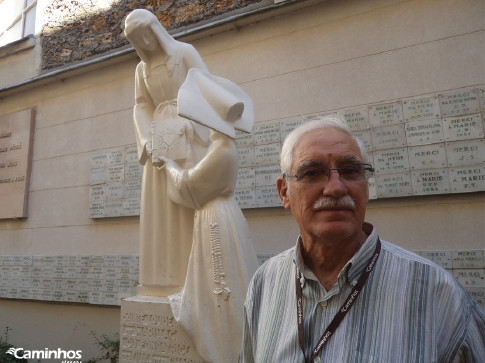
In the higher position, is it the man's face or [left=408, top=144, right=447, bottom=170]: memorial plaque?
[left=408, top=144, right=447, bottom=170]: memorial plaque

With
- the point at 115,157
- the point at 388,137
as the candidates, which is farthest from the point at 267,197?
the point at 115,157

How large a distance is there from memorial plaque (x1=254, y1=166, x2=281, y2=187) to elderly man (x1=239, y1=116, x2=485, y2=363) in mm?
2379

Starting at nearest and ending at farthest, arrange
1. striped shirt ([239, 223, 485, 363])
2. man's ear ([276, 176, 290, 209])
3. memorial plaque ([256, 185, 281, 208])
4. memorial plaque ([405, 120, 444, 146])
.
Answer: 1. striped shirt ([239, 223, 485, 363])
2. man's ear ([276, 176, 290, 209])
3. memorial plaque ([405, 120, 444, 146])
4. memorial plaque ([256, 185, 281, 208])

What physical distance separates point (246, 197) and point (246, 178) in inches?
7.7

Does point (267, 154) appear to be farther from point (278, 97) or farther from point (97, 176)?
point (97, 176)

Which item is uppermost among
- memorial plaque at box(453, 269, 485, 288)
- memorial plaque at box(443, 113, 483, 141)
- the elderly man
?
memorial plaque at box(443, 113, 483, 141)

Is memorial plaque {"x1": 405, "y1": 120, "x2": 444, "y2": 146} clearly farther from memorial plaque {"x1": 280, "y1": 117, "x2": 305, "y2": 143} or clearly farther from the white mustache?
the white mustache

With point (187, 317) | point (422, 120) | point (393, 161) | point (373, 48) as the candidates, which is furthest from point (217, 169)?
point (373, 48)

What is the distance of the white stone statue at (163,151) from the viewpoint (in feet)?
7.20

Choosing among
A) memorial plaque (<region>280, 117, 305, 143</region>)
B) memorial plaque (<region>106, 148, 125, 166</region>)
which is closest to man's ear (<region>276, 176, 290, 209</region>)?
memorial plaque (<region>280, 117, 305, 143</region>)

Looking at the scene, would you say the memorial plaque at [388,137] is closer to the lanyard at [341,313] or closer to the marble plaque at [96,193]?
the lanyard at [341,313]

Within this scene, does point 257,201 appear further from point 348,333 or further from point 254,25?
point 348,333

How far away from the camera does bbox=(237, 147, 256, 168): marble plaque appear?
3.53 m

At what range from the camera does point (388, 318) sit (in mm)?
721
